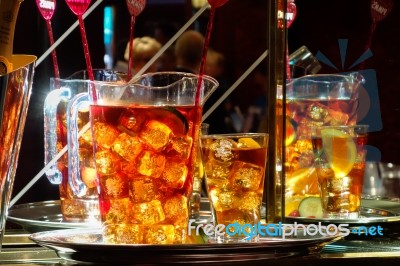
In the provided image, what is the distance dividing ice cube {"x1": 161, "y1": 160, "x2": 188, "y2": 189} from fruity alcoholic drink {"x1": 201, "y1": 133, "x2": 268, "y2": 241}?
0.07m

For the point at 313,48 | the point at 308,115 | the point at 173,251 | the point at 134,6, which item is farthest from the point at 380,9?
the point at 173,251

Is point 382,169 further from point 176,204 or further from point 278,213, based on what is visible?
point 176,204

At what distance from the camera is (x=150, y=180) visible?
1063 millimetres

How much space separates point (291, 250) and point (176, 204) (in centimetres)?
17

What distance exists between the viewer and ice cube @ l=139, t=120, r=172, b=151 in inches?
41.8

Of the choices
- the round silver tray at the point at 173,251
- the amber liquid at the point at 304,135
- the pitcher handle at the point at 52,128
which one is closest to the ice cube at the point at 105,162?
the round silver tray at the point at 173,251

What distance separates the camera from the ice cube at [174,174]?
1.08 metres

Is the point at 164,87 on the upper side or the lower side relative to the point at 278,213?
upper

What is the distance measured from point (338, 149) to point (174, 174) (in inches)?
14.1

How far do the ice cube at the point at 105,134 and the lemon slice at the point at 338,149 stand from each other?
0.40m

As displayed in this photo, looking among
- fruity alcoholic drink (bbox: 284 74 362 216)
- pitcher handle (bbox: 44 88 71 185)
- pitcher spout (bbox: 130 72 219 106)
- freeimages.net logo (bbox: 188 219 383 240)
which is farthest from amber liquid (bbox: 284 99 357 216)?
pitcher handle (bbox: 44 88 71 185)

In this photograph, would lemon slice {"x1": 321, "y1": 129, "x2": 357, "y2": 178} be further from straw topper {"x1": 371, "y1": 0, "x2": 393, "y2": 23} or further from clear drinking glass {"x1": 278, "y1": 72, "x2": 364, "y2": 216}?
straw topper {"x1": 371, "y1": 0, "x2": 393, "y2": 23}

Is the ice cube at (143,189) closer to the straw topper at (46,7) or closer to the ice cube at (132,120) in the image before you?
the ice cube at (132,120)

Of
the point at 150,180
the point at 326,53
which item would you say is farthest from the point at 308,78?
the point at 150,180
